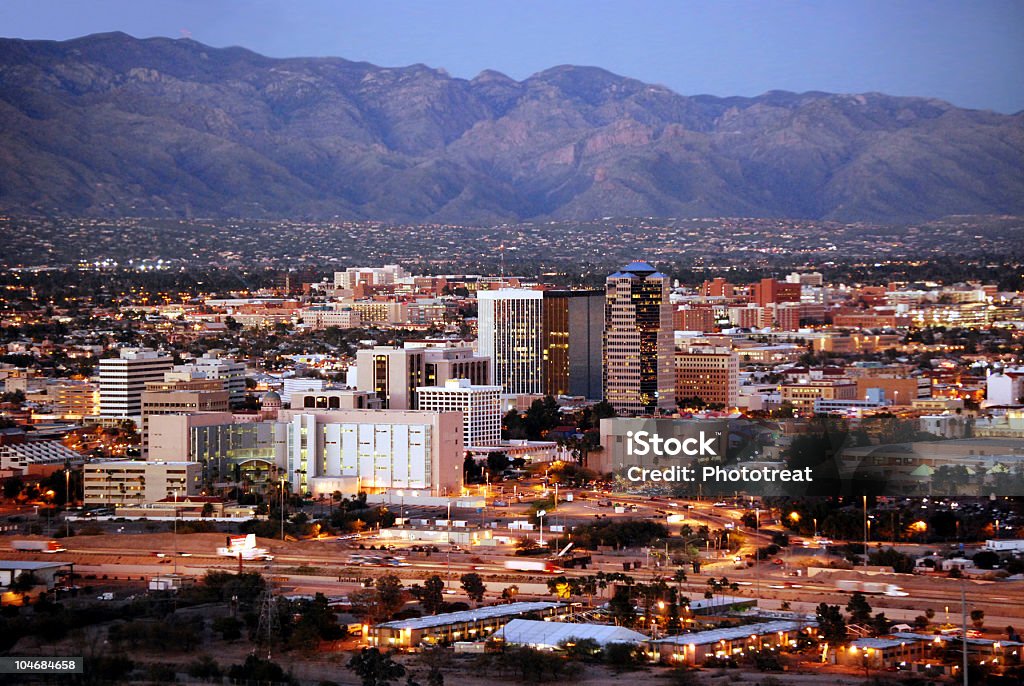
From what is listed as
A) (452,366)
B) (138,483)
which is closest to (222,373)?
(452,366)

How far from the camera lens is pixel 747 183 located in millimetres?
154875

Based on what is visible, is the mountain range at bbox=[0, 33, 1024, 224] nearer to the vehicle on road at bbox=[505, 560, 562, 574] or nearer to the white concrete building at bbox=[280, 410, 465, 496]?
the white concrete building at bbox=[280, 410, 465, 496]

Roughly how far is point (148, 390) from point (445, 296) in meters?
46.4

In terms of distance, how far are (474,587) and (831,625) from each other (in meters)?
5.22

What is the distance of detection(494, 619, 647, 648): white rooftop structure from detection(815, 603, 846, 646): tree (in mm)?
2118

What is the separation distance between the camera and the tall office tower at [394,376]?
49938 mm

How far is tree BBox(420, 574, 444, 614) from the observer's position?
26406mm

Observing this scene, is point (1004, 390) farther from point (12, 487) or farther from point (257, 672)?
point (257, 672)

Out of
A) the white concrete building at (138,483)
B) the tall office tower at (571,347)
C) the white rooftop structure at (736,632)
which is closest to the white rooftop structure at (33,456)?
the white concrete building at (138,483)

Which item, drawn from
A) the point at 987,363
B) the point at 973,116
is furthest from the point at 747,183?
the point at 987,363

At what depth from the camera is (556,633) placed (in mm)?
24188

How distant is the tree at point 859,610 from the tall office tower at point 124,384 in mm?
29960

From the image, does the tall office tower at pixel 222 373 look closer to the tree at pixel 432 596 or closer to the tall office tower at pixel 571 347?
the tall office tower at pixel 571 347

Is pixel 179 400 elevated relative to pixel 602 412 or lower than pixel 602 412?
elevated
